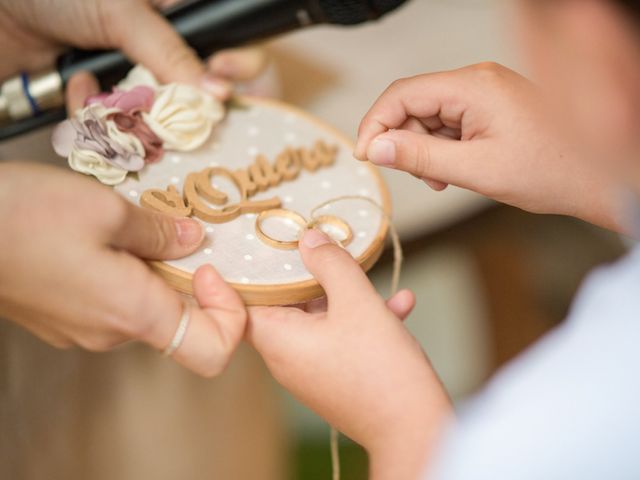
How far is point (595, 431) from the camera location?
437mm

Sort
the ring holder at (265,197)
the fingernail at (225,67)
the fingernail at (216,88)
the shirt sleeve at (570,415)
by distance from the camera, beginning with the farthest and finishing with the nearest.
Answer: the fingernail at (225,67) → the fingernail at (216,88) → the ring holder at (265,197) → the shirt sleeve at (570,415)

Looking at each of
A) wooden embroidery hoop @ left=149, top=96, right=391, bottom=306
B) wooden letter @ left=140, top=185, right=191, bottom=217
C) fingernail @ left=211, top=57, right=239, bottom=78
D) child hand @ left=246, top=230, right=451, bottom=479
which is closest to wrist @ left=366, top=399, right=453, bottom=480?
child hand @ left=246, top=230, right=451, bottom=479

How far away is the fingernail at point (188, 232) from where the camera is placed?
534 millimetres

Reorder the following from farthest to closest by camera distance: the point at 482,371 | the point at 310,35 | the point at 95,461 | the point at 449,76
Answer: the point at 482,371
the point at 310,35
the point at 95,461
the point at 449,76

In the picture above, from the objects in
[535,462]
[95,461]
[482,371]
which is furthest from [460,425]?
[482,371]

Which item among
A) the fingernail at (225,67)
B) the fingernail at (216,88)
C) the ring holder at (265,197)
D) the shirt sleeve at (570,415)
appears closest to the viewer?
the shirt sleeve at (570,415)

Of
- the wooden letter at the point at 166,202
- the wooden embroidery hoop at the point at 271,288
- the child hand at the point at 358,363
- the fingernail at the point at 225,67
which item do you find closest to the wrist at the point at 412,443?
the child hand at the point at 358,363

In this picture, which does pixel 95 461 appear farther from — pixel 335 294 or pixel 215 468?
pixel 335 294

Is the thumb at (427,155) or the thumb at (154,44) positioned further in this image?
the thumb at (154,44)

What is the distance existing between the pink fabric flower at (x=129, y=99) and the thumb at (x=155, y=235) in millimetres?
132

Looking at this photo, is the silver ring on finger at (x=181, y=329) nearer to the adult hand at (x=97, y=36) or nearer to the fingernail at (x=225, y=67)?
the adult hand at (x=97, y=36)

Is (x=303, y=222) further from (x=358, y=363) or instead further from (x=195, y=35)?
(x=195, y=35)

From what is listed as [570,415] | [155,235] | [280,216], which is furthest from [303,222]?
[570,415]

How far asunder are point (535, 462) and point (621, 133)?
23cm
